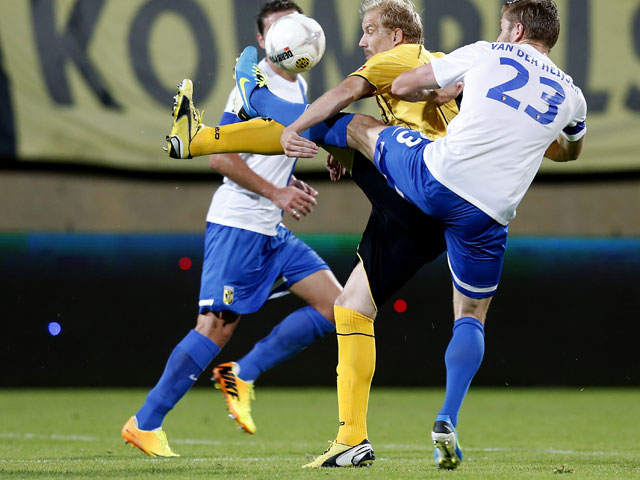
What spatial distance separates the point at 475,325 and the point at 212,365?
5202mm

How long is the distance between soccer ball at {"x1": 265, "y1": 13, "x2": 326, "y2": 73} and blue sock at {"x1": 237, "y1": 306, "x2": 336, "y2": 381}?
142 centimetres

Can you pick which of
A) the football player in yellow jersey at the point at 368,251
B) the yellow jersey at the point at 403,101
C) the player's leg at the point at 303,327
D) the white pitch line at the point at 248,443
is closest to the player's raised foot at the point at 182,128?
the football player in yellow jersey at the point at 368,251

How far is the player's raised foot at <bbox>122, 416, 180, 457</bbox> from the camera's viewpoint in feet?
15.3

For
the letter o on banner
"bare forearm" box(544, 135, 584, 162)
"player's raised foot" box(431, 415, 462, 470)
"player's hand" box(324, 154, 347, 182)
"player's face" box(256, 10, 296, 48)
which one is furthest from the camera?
the letter o on banner

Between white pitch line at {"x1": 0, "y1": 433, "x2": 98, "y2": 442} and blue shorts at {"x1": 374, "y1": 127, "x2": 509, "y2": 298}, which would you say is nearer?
blue shorts at {"x1": 374, "y1": 127, "x2": 509, "y2": 298}

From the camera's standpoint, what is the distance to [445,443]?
3.54m

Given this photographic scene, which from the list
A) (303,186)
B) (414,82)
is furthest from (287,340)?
(414,82)

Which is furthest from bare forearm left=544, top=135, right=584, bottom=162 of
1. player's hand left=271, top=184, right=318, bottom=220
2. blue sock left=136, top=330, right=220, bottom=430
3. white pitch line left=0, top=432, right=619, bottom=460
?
blue sock left=136, top=330, right=220, bottom=430

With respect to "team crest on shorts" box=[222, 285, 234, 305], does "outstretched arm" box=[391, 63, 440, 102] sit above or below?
above

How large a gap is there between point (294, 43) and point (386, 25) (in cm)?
55

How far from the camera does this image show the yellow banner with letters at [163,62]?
8430 mm

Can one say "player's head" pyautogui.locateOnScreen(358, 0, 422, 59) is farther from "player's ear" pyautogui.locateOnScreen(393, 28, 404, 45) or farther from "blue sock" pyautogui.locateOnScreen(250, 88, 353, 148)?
"blue sock" pyautogui.locateOnScreen(250, 88, 353, 148)

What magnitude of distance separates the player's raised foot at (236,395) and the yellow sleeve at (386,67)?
2034mm

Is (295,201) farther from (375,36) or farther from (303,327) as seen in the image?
(375,36)
